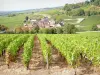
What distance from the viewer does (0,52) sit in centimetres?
2431

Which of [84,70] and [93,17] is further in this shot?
[93,17]

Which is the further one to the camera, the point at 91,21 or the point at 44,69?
the point at 91,21

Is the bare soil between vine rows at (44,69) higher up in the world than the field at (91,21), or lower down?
higher up

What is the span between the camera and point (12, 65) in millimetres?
20891

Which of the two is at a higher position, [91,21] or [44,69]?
[44,69]

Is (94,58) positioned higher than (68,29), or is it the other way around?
(94,58)

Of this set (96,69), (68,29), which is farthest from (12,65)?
(68,29)

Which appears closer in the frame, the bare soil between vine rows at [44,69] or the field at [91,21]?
the bare soil between vine rows at [44,69]

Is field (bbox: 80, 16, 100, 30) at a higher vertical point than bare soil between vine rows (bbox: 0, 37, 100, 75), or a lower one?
lower

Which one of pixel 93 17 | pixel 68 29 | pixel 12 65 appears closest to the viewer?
pixel 12 65

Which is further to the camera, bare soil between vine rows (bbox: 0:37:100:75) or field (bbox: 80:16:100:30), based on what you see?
field (bbox: 80:16:100:30)

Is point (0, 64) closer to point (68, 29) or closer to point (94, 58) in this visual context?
point (94, 58)

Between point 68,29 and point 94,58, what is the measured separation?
85.2 meters

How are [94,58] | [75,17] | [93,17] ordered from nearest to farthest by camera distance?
[94,58]
[93,17]
[75,17]
